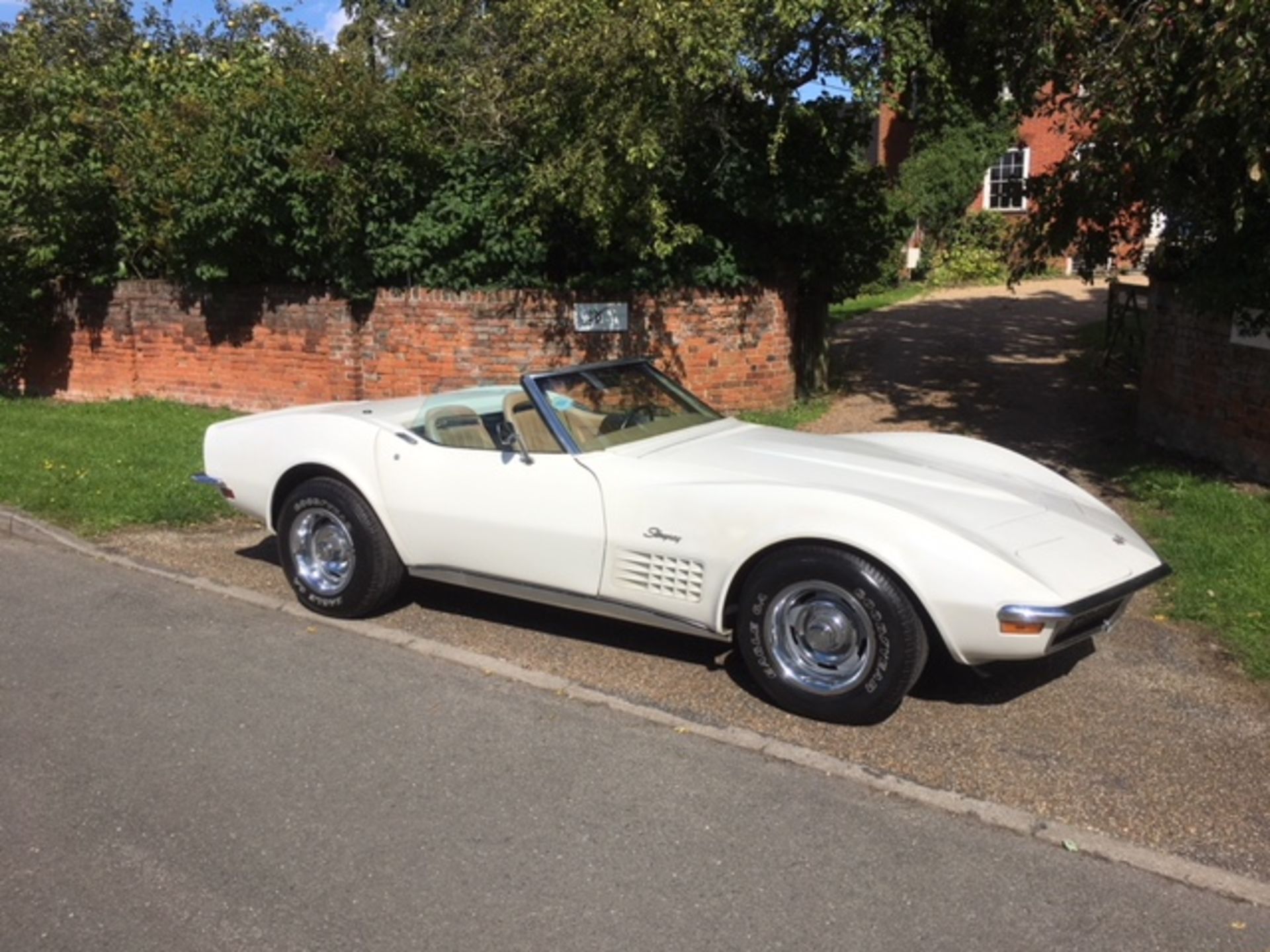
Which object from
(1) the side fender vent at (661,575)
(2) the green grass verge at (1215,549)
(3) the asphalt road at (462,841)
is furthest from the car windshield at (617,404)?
(2) the green grass verge at (1215,549)

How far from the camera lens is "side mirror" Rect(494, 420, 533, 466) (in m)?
5.41

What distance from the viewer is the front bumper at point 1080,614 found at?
416 cm

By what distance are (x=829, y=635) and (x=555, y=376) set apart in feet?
6.33

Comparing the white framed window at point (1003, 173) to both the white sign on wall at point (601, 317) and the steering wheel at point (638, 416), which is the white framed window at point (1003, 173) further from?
the steering wheel at point (638, 416)

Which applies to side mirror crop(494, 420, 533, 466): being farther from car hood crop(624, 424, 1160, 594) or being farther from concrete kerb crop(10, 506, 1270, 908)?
concrete kerb crop(10, 506, 1270, 908)

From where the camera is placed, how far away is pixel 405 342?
1184 cm

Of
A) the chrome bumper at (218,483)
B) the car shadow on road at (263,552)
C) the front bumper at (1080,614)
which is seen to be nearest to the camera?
the front bumper at (1080,614)

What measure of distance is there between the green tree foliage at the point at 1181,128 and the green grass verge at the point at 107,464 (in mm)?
6400

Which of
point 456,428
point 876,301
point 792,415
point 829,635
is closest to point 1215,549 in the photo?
point 829,635

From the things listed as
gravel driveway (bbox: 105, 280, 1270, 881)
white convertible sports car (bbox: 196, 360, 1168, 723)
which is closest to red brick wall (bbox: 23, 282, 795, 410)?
gravel driveway (bbox: 105, 280, 1270, 881)

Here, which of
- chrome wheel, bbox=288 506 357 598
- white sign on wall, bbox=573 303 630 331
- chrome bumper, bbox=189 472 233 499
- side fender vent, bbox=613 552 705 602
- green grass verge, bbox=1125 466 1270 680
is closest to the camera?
side fender vent, bbox=613 552 705 602

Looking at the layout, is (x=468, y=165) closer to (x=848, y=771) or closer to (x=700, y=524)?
(x=700, y=524)

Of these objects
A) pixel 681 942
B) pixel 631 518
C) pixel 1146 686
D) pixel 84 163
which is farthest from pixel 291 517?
pixel 84 163

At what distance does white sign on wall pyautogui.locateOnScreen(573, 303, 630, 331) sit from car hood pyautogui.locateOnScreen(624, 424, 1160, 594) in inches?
208
